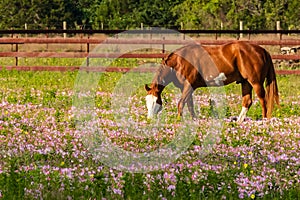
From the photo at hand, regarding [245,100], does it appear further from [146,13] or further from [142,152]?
[146,13]

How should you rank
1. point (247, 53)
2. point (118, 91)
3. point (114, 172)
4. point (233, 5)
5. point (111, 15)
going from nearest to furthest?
point (114, 172) → point (247, 53) → point (118, 91) → point (233, 5) → point (111, 15)

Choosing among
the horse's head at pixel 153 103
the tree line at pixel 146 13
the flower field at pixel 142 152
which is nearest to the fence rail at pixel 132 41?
the flower field at pixel 142 152

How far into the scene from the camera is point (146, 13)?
6419 cm

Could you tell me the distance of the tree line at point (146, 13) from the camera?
2242 inches

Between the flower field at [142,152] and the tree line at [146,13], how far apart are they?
4235 cm

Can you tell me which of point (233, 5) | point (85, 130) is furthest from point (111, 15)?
point (85, 130)

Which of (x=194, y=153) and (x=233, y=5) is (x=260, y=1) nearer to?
(x=233, y=5)

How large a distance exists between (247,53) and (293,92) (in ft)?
15.1

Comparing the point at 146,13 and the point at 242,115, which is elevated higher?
the point at 146,13

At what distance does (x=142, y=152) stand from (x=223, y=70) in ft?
14.4

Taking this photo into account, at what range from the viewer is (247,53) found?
1273 centimetres

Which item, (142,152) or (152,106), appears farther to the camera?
(152,106)

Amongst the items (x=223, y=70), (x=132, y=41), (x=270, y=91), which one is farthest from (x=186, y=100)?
(x=132, y=41)

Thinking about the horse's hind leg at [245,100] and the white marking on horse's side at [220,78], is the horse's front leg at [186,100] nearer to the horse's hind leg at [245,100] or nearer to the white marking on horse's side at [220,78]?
the white marking on horse's side at [220,78]
